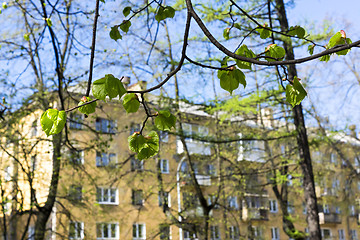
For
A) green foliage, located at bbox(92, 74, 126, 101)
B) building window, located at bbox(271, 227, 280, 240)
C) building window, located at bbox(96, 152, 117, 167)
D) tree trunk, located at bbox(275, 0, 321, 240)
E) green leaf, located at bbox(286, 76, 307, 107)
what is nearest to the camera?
green foliage, located at bbox(92, 74, 126, 101)

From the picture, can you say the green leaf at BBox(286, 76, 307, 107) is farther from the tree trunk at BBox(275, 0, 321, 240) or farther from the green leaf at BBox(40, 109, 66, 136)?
the tree trunk at BBox(275, 0, 321, 240)

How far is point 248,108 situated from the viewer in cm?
1059

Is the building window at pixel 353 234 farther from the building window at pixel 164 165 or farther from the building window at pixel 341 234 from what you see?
the building window at pixel 164 165

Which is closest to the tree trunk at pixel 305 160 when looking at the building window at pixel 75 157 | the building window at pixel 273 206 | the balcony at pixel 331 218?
the building window at pixel 75 157

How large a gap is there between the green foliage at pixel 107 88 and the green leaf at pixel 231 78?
1.40 ft

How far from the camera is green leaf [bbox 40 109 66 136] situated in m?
1.51

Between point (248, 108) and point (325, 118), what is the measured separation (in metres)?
6.19

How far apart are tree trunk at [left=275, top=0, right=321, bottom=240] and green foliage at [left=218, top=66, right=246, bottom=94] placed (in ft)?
23.0

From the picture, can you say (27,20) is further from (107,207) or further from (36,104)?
(107,207)

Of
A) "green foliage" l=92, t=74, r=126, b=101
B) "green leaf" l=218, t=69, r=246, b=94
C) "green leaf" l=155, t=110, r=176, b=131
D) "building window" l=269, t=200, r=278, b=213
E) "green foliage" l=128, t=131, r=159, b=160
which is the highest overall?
"building window" l=269, t=200, r=278, b=213

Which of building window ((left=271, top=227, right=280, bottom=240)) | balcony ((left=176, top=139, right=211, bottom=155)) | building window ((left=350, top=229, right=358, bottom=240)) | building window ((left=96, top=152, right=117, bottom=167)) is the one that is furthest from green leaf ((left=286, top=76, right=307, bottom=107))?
building window ((left=350, top=229, right=358, bottom=240))

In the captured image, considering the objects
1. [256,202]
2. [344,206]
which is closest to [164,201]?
[344,206]

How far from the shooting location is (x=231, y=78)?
5.60ft

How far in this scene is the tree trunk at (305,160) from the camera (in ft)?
28.6
